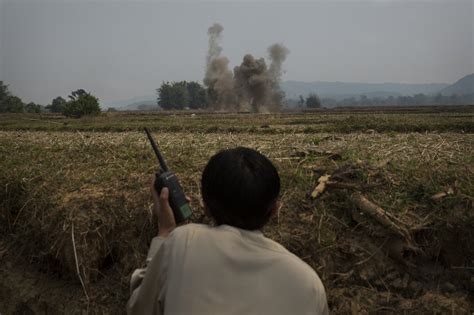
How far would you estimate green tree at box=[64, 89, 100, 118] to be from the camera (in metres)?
37.9

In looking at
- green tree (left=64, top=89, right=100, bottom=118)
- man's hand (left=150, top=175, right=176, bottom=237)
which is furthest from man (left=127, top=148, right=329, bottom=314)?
green tree (left=64, top=89, right=100, bottom=118)

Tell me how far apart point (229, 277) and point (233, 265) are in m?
0.05

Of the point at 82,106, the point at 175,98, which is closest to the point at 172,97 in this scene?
the point at 175,98

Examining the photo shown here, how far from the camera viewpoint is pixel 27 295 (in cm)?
458

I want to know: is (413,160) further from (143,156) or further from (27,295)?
(27,295)

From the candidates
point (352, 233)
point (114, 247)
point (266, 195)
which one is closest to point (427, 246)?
point (352, 233)

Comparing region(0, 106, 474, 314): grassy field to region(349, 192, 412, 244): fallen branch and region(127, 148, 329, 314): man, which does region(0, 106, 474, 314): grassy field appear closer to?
region(349, 192, 412, 244): fallen branch

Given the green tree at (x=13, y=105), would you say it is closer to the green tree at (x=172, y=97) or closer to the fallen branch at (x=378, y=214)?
the green tree at (x=172, y=97)

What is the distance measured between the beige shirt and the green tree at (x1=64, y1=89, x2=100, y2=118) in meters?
38.8

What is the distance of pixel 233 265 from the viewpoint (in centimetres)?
161

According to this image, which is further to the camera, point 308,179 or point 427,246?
point 308,179

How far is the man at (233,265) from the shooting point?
1584 mm

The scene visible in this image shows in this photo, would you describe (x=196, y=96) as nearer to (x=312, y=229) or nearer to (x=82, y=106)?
(x=82, y=106)

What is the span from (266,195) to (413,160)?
370cm
